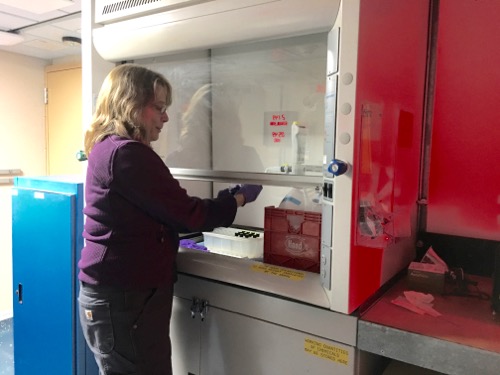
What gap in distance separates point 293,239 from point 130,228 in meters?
0.52

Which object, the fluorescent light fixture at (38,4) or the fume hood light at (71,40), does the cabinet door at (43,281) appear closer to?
the fluorescent light fixture at (38,4)

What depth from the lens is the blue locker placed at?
6.32 feet

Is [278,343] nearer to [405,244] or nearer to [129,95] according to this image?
[405,244]

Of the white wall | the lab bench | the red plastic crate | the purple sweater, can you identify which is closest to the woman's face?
the purple sweater

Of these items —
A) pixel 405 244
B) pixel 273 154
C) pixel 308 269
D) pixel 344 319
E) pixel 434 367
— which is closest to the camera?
pixel 434 367

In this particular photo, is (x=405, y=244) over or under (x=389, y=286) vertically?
over

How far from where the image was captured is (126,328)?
122 cm

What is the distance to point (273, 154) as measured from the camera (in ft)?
6.27

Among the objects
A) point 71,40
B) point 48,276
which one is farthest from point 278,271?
point 71,40

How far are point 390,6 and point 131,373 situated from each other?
1.29 m

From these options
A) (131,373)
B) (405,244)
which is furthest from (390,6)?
(131,373)

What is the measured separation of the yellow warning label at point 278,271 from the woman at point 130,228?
0.59 feet

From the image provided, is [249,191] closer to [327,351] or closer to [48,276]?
[327,351]

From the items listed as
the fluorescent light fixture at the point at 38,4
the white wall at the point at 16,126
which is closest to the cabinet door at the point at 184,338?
the fluorescent light fixture at the point at 38,4
